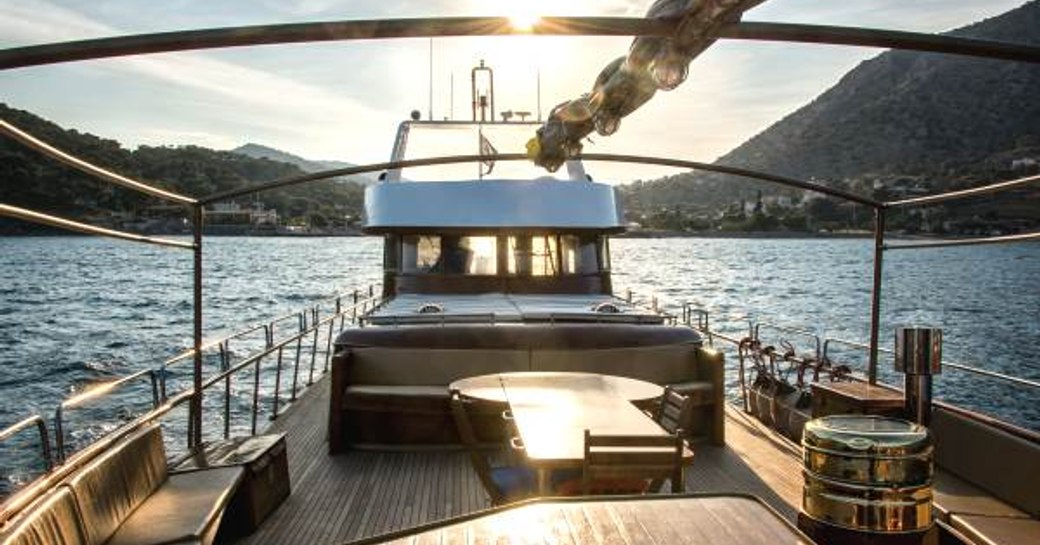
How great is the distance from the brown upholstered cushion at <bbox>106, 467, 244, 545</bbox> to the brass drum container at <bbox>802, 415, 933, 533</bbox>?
2.95 m

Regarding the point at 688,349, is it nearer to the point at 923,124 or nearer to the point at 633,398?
the point at 633,398

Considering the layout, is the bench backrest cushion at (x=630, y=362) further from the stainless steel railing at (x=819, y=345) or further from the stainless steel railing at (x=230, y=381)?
the stainless steel railing at (x=230, y=381)

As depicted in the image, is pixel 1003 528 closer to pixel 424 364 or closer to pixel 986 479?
pixel 986 479

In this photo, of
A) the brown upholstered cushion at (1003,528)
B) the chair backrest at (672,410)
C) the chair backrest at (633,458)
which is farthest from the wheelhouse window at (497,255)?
the brown upholstered cushion at (1003,528)

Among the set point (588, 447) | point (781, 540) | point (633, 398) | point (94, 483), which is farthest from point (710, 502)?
point (633, 398)

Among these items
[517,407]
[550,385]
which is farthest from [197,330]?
[550,385]

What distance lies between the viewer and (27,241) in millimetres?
155750

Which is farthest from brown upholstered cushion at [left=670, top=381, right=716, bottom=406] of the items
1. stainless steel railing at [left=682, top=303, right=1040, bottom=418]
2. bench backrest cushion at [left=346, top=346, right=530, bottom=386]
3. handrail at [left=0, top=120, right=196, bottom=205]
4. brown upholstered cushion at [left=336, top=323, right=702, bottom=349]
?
handrail at [left=0, top=120, right=196, bottom=205]

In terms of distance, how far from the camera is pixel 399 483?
258 inches

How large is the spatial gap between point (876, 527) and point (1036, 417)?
862 inches

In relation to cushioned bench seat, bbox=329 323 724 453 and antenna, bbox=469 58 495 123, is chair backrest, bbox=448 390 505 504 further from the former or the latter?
antenna, bbox=469 58 495 123

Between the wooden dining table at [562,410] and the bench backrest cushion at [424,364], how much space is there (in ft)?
5.08

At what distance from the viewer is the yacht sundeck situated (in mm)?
2275

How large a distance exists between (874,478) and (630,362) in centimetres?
617
